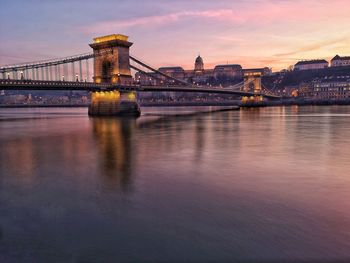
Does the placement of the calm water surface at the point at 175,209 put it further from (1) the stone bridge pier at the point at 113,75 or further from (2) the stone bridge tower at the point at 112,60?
(2) the stone bridge tower at the point at 112,60

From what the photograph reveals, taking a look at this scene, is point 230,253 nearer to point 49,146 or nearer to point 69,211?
point 69,211

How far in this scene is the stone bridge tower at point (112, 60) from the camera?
56.6 metres

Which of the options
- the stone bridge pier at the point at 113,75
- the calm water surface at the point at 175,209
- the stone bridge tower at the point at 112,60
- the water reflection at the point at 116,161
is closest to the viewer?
the calm water surface at the point at 175,209

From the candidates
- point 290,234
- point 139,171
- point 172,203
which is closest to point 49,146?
point 139,171

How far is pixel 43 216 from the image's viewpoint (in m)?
7.74

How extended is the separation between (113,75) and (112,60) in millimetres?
2750

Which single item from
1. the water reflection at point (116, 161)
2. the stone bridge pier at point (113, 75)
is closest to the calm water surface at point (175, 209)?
the water reflection at point (116, 161)

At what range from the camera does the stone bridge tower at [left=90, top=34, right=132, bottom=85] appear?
56.6 m

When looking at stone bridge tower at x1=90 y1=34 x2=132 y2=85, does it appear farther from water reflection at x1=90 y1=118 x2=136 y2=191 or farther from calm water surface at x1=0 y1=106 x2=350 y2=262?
calm water surface at x1=0 y1=106 x2=350 y2=262

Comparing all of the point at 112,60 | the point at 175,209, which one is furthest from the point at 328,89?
the point at 175,209

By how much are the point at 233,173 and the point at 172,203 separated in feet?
15.5

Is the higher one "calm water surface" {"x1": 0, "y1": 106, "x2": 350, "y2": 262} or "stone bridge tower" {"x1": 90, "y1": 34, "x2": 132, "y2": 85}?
"stone bridge tower" {"x1": 90, "y1": 34, "x2": 132, "y2": 85}

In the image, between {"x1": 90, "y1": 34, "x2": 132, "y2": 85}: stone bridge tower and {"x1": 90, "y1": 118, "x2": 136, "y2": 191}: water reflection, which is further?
{"x1": 90, "y1": 34, "x2": 132, "y2": 85}: stone bridge tower

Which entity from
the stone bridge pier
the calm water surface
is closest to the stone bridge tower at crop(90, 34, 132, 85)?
the stone bridge pier
